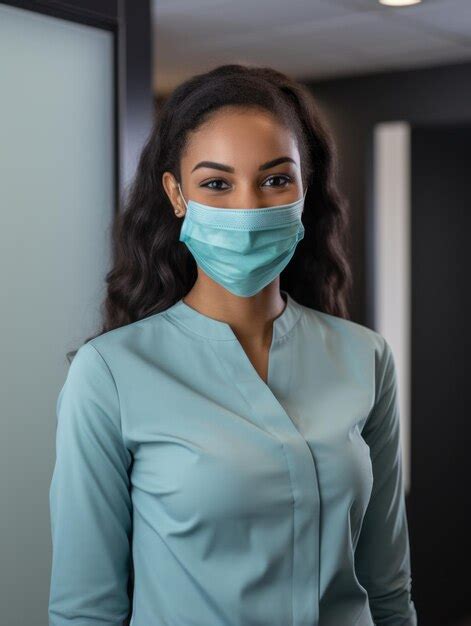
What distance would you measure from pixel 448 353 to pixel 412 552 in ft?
2.49

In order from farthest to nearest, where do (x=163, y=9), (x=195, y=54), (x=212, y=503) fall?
(x=195, y=54) → (x=163, y=9) → (x=212, y=503)

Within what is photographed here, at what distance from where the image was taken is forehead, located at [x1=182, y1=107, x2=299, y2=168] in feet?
3.62

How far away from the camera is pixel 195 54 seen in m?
2.86

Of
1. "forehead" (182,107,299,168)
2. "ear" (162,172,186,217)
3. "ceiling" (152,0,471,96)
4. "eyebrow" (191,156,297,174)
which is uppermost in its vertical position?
"ceiling" (152,0,471,96)

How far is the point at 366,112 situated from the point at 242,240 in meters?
2.31

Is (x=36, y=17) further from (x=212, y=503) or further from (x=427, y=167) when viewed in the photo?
(x=427, y=167)

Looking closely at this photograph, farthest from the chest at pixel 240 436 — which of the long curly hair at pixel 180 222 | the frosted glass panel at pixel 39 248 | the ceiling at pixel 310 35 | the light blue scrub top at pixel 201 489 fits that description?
the ceiling at pixel 310 35

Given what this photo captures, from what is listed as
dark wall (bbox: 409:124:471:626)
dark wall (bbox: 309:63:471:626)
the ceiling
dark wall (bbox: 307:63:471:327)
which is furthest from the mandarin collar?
dark wall (bbox: 409:124:471:626)

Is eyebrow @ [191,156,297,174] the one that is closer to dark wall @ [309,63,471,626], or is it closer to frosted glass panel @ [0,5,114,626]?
frosted glass panel @ [0,5,114,626]

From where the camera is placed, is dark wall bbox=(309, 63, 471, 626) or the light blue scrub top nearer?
the light blue scrub top

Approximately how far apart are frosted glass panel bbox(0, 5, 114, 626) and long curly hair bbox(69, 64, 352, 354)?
0.36 m

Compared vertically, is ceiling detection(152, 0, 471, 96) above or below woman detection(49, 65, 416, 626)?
above

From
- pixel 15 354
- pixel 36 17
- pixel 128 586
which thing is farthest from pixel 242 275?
pixel 36 17

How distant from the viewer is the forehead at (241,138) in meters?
1.10
